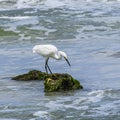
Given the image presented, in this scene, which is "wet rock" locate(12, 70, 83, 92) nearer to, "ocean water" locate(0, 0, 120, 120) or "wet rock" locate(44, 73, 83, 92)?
"wet rock" locate(44, 73, 83, 92)

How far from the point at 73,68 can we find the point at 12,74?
1.35m

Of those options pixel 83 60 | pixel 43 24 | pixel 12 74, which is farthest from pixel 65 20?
pixel 12 74

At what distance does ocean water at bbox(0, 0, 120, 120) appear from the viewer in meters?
8.21

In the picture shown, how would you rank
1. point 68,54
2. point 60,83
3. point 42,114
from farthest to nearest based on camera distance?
point 68,54
point 60,83
point 42,114

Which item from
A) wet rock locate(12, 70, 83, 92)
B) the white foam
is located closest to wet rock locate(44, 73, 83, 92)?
wet rock locate(12, 70, 83, 92)

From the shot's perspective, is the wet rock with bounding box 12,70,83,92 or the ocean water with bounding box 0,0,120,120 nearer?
the ocean water with bounding box 0,0,120,120

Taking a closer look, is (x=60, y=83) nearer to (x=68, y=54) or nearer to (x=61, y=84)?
(x=61, y=84)

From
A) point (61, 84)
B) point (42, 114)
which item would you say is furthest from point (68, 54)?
point (42, 114)

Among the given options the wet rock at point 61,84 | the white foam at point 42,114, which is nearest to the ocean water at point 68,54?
the white foam at point 42,114

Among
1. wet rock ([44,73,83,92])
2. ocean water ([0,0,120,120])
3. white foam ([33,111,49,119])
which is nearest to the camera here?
white foam ([33,111,49,119])

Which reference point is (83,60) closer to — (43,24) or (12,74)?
(12,74)

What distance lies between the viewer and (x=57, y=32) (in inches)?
702

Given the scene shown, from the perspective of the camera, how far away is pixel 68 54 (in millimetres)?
13672

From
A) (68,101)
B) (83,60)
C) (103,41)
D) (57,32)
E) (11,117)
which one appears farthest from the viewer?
(57,32)
